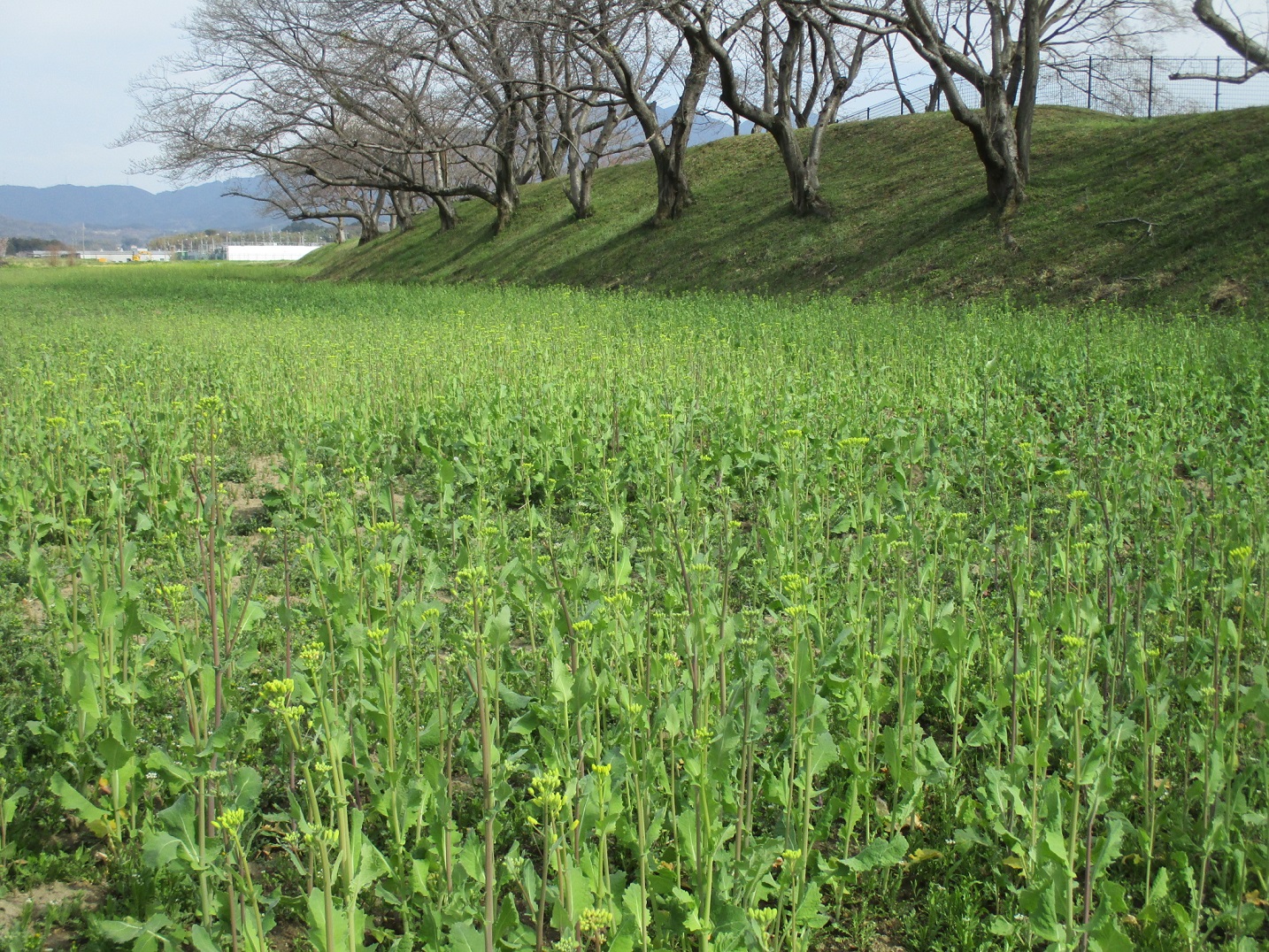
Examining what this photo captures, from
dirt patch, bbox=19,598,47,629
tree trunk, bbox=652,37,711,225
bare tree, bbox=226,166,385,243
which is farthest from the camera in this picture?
bare tree, bbox=226,166,385,243

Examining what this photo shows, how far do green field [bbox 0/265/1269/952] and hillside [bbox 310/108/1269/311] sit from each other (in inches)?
344

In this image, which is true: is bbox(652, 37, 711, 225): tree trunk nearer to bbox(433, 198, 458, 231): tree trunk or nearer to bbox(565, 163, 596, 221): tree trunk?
bbox(565, 163, 596, 221): tree trunk

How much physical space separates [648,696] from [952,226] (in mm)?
17510

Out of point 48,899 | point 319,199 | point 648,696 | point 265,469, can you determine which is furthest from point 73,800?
point 319,199

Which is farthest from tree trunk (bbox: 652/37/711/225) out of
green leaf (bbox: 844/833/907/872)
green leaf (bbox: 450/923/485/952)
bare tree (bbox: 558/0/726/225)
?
green leaf (bbox: 450/923/485/952)

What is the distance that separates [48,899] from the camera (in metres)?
2.46

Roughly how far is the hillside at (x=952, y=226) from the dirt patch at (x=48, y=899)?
14240mm

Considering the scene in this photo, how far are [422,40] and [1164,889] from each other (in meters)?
25.5

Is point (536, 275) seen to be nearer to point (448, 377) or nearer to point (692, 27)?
point (692, 27)

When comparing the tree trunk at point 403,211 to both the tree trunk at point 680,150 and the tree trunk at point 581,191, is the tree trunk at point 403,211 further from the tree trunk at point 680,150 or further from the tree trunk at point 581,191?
the tree trunk at point 680,150

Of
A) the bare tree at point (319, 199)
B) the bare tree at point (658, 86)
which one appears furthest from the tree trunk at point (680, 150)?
the bare tree at point (319, 199)

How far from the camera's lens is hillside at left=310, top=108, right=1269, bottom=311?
14.5m

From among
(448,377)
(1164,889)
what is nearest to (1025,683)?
(1164,889)

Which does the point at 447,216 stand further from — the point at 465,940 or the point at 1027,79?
the point at 465,940
